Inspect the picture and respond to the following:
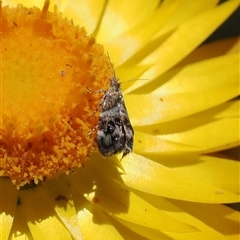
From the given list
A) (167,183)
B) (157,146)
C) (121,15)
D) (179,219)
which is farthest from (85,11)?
(179,219)

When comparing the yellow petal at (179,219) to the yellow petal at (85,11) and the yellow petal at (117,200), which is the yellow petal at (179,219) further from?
the yellow petal at (85,11)

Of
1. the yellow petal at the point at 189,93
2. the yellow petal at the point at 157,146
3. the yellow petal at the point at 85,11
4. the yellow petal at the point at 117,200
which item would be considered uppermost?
the yellow petal at the point at 85,11

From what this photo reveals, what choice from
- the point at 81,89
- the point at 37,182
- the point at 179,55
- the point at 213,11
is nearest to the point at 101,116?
the point at 81,89

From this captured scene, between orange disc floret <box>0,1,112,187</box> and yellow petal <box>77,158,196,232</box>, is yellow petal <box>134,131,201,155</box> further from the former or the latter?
orange disc floret <box>0,1,112,187</box>

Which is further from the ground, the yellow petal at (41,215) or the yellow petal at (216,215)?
the yellow petal at (216,215)

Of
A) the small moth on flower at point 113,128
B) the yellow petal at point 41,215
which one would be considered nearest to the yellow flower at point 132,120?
the yellow petal at point 41,215

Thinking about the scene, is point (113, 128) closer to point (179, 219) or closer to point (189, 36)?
point (179, 219)

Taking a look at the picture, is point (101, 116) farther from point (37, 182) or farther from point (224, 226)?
point (224, 226)
